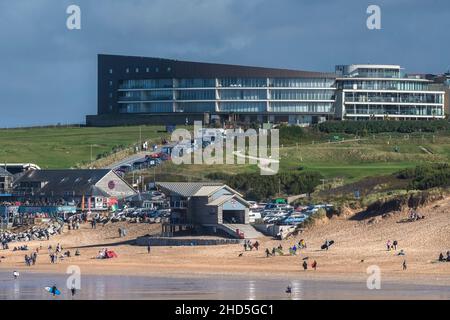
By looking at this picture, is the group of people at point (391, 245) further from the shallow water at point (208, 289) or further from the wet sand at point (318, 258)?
the shallow water at point (208, 289)

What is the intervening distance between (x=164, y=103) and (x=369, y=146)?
139ft

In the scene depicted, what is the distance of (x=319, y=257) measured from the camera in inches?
3408

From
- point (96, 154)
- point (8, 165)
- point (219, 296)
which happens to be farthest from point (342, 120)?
point (219, 296)

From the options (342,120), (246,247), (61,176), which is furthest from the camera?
(342,120)

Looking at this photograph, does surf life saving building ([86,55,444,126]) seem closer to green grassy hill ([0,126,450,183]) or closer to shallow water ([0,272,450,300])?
green grassy hill ([0,126,450,183])

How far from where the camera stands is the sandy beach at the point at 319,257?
80250 mm

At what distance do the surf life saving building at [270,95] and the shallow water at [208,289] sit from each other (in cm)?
10753

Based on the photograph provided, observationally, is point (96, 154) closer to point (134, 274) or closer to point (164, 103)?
point (164, 103)

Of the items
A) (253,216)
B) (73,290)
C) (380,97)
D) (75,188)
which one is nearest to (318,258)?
(73,290)

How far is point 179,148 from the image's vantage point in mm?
154750

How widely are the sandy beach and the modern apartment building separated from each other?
88401 mm

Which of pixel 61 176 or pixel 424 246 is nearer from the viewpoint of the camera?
pixel 424 246

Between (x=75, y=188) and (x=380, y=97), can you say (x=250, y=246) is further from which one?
(x=380, y=97)

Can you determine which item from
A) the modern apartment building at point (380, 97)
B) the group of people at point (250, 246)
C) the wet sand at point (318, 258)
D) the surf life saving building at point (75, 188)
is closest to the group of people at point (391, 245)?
the wet sand at point (318, 258)
